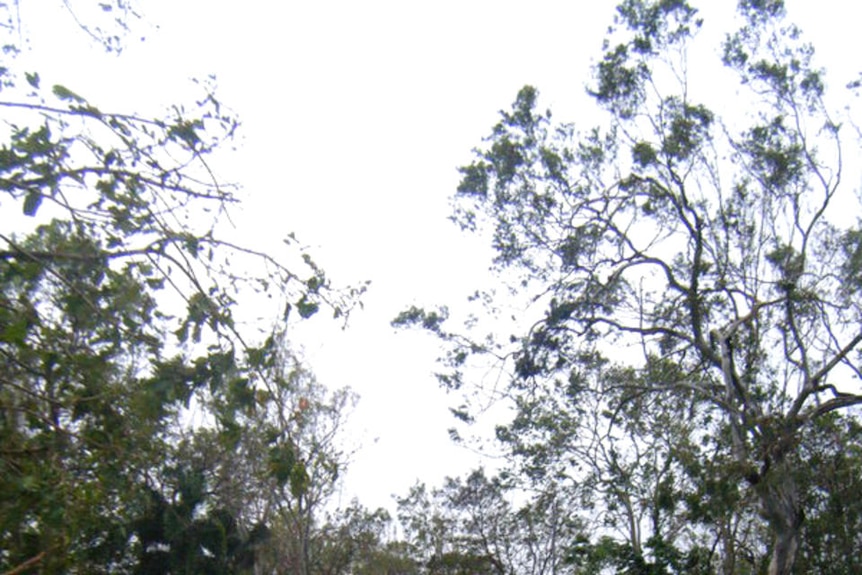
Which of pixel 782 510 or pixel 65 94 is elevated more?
pixel 782 510

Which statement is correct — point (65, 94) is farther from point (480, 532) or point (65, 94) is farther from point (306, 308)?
point (480, 532)

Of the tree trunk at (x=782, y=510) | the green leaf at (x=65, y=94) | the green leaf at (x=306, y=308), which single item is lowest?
the green leaf at (x=306, y=308)

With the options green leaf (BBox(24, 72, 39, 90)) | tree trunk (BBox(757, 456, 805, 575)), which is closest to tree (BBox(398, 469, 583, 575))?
tree trunk (BBox(757, 456, 805, 575))

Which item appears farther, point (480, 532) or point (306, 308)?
point (480, 532)

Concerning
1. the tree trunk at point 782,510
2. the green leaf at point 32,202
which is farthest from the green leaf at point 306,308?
the tree trunk at point 782,510

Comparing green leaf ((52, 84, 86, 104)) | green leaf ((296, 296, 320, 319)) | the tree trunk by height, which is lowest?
green leaf ((296, 296, 320, 319))

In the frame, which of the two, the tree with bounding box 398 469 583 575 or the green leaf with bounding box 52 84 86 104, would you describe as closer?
the green leaf with bounding box 52 84 86 104

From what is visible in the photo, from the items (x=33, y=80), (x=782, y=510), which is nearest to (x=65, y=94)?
(x=33, y=80)

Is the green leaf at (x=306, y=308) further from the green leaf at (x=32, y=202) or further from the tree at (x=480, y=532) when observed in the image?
the tree at (x=480, y=532)

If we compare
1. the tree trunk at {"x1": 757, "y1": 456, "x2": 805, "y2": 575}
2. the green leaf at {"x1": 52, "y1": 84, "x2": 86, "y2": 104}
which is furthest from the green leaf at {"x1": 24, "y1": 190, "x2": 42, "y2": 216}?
the tree trunk at {"x1": 757, "y1": 456, "x2": 805, "y2": 575}

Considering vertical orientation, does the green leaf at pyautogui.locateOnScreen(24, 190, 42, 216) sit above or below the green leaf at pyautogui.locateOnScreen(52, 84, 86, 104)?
below

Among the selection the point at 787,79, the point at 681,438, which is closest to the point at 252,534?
the point at 681,438

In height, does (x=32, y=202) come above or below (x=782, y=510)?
below

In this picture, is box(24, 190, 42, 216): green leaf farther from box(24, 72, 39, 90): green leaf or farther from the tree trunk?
the tree trunk
